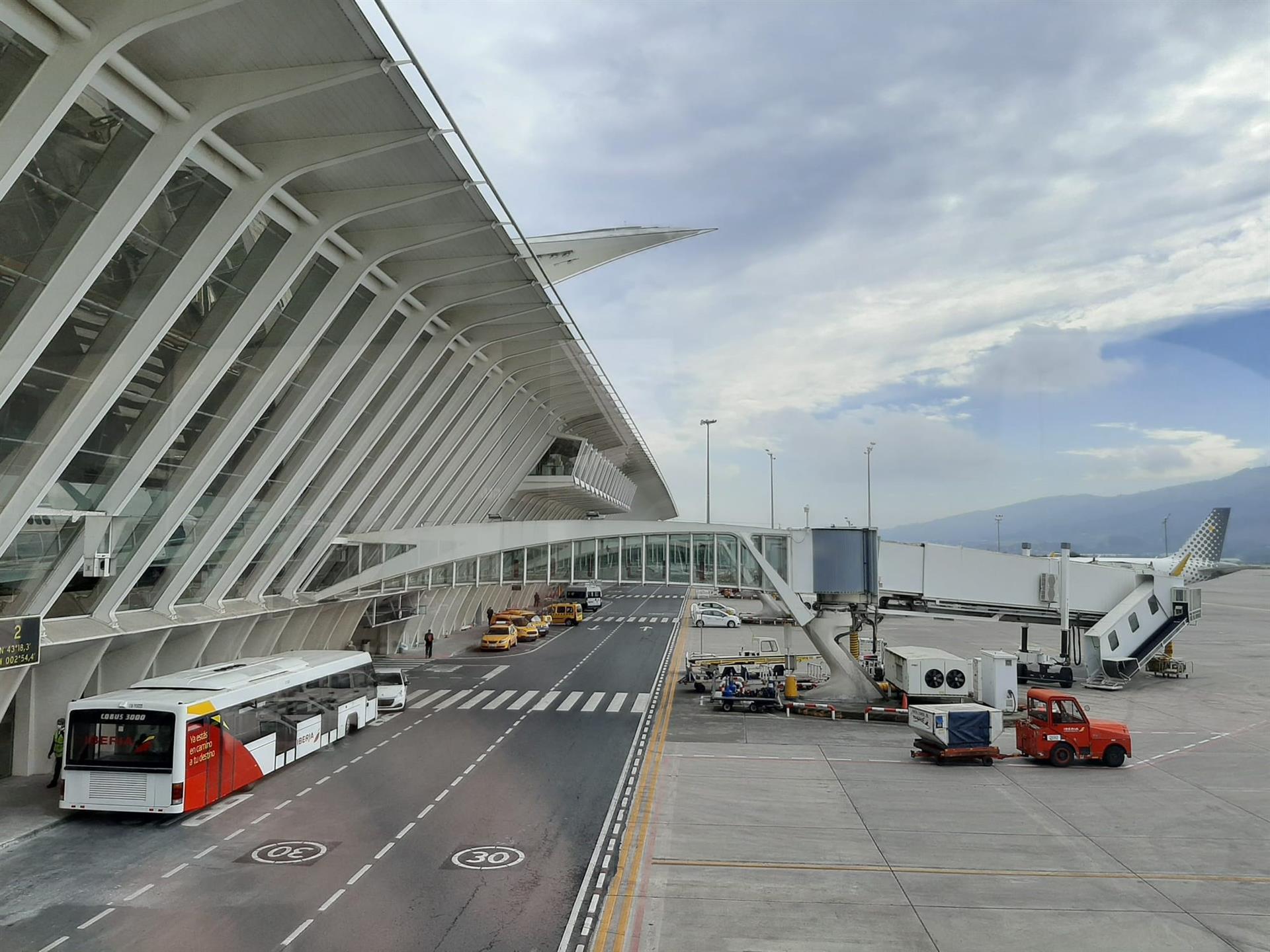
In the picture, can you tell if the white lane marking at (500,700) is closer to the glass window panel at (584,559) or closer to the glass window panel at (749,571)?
the glass window panel at (584,559)

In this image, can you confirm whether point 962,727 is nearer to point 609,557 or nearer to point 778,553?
point 778,553

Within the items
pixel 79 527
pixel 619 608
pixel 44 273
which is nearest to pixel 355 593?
pixel 79 527

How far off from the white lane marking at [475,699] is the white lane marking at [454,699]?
13.3 inches

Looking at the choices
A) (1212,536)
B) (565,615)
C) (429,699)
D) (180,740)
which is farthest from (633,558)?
(1212,536)

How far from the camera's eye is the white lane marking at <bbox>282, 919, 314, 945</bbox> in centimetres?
1077

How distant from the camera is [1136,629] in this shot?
111ft

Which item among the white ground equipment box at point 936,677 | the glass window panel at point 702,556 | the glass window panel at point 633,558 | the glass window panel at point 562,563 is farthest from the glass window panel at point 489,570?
the white ground equipment box at point 936,677

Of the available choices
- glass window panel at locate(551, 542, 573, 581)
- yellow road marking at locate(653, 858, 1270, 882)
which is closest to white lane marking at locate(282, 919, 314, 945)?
yellow road marking at locate(653, 858, 1270, 882)

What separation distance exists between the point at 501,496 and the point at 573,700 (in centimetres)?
1772

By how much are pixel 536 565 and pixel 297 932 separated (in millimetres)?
21179

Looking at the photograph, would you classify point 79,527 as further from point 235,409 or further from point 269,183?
point 269,183

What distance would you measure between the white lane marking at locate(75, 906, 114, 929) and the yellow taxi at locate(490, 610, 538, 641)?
3481 centimetres

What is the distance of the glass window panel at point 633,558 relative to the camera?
104ft

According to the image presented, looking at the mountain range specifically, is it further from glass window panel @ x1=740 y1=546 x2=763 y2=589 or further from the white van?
the white van
